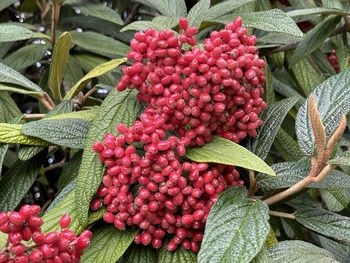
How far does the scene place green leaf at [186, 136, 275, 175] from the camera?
80 centimetres

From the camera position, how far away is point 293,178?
0.87 meters

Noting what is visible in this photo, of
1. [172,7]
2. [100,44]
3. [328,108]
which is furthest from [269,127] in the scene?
[100,44]

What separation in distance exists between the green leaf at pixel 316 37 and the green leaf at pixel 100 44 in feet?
1.12

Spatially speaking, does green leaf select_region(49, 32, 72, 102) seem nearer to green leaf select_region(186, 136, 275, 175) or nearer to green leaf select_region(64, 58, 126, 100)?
green leaf select_region(64, 58, 126, 100)

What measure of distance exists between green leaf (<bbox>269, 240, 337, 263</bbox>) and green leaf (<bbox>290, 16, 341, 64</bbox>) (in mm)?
445

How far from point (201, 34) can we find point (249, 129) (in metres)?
0.54

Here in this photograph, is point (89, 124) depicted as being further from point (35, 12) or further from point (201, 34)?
point (35, 12)

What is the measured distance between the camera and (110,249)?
0.84 meters

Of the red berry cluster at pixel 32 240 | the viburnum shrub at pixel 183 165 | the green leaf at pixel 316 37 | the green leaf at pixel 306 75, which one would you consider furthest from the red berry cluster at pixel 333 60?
the red berry cluster at pixel 32 240

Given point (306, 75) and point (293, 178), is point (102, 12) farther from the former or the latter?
point (293, 178)

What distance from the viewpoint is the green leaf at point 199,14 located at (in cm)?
110

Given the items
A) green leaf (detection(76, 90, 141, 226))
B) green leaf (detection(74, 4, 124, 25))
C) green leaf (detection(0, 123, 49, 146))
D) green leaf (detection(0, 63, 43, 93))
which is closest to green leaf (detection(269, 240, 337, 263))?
green leaf (detection(76, 90, 141, 226))

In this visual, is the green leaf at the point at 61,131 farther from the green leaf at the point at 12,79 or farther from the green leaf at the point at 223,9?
the green leaf at the point at 223,9

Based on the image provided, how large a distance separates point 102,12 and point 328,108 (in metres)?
0.66
